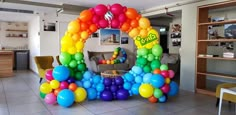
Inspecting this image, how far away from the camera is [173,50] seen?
8586mm

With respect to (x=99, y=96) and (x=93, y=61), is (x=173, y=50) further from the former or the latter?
(x=99, y=96)

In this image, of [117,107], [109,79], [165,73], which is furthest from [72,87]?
[165,73]

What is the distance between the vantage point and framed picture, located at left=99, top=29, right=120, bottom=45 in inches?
327

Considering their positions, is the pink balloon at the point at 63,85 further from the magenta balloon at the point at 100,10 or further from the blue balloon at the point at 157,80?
the blue balloon at the point at 157,80

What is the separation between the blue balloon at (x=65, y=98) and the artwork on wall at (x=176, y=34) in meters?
5.76

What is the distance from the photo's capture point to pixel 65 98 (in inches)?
145

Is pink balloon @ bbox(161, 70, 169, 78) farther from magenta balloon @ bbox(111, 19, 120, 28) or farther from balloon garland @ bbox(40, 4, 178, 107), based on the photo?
magenta balloon @ bbox(111, 19, 120, 28)

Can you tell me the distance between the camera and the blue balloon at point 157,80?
156 inches

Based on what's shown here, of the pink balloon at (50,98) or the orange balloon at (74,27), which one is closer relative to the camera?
the pink balloon at (50,98)

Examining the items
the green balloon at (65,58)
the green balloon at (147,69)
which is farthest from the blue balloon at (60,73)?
the green balloon at (147,69)

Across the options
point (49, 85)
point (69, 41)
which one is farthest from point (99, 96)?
point (69, 41)

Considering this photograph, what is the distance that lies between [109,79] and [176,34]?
4964 mm

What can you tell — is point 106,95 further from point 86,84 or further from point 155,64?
point 155,64

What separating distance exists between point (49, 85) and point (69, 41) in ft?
3.41
